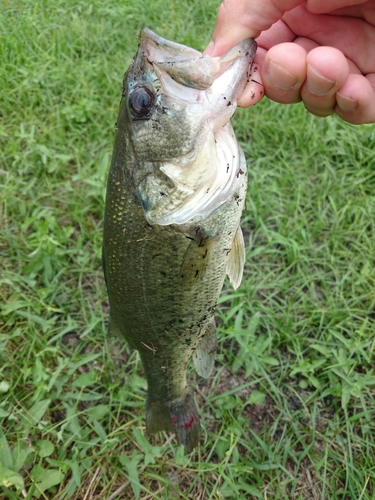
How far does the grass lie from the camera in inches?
91.4

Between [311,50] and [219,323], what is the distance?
174 cm

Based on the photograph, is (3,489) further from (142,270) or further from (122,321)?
(142,270)

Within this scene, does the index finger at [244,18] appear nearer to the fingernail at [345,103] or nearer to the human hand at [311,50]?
the human hand at [311,50]

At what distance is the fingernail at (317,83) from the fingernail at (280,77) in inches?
2.1

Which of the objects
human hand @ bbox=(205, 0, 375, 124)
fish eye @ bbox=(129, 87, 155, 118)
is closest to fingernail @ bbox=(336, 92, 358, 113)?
human hand @ bbox=(205, 0, 375, 124)

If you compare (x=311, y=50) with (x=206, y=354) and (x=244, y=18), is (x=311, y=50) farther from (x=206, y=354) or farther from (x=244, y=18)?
(x=206, y=354)

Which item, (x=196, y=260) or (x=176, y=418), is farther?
(x=176, y=418)

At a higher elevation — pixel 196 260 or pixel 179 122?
pixel 179 122

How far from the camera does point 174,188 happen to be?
1544 mm

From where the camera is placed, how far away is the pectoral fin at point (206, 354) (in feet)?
6.40

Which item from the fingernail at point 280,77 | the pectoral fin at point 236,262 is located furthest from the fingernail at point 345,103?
the pectoral fin at point 236,262

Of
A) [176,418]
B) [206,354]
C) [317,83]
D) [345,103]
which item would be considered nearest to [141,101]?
[317,83]

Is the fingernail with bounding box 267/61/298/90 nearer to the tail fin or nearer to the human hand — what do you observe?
the human hand

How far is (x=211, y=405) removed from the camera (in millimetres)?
2555
